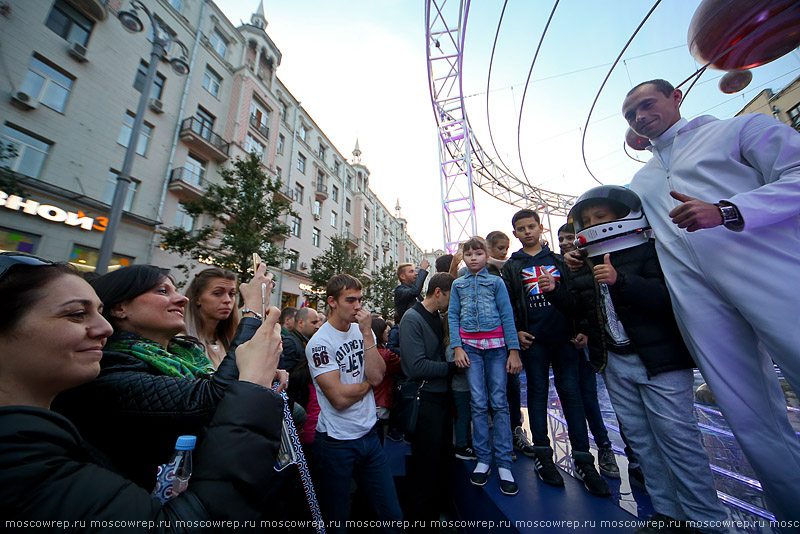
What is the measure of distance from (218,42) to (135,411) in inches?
827

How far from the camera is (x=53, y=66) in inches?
358

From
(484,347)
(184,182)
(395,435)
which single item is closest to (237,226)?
(184,182)

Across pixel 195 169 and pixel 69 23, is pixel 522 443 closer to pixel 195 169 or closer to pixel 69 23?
pixel 195 169

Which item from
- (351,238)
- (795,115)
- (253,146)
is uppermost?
(253,146)

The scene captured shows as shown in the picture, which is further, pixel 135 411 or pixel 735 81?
pixel 735 81

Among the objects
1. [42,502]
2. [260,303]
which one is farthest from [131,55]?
[42,502]

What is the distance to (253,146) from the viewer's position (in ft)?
53.0

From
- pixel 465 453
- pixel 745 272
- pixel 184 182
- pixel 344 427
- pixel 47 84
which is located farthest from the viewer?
pixel 184 182

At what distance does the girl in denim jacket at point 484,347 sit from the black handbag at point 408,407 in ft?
2.30

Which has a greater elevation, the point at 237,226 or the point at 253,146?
the point at 253,146

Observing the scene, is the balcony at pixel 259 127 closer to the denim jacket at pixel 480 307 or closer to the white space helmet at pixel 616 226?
the denim jacket at pixel 480 307

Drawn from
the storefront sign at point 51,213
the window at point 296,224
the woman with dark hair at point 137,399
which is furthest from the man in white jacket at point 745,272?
the window at point 296,224

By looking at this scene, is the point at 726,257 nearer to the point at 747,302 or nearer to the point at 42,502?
the point at 747,302

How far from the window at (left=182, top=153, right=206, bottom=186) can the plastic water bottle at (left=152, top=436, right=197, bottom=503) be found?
14.6 m
